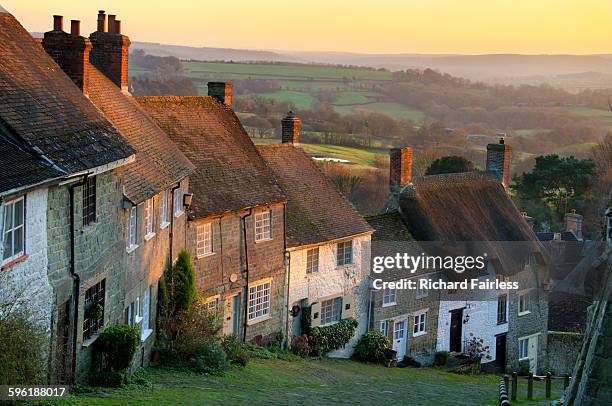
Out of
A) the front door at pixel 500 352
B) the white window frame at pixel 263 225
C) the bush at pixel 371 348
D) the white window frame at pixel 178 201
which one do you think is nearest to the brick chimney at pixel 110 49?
the white window frame at pixel 178 201

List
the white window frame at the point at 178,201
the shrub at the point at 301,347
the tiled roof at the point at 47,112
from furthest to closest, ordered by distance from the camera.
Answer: the shrub at the point at 301,347
the white window frame at the point at 178,201
the tiled roof at the point at 47,112

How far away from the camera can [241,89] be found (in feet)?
366

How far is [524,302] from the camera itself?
4156 centimetres

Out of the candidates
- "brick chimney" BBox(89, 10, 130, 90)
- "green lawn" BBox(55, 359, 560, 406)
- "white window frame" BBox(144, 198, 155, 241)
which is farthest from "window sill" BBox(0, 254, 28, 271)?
"brick chimney" BBox(89, 10, 130, 90)

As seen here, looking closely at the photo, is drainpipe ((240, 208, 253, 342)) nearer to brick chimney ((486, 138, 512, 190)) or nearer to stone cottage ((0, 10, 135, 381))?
stone cottage ((0, 10, 135, 381))

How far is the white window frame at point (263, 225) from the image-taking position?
97.3 feet

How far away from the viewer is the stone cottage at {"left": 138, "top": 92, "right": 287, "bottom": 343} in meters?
27.5

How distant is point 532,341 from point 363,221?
41.6 feet

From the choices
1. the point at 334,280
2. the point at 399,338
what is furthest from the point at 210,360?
the point at 399,338

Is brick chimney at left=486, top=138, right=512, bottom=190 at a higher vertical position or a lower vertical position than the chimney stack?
lower

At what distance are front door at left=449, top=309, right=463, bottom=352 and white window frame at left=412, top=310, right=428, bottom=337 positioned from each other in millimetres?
1702

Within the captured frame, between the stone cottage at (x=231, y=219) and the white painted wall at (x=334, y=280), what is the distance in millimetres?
892

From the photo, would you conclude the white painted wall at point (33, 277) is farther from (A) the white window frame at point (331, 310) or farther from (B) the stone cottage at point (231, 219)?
(A) the white window frame at point (331, 310)

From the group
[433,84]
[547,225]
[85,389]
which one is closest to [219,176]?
[85,389]
